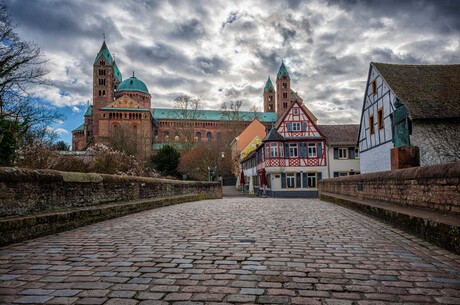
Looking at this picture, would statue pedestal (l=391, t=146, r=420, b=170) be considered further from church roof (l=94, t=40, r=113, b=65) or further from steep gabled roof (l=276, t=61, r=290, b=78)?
steep gabled roof (l=276, t=61, r=290, b=78)

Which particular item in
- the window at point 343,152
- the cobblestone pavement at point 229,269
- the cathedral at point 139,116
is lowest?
the cobblestone pavement at point 229,269

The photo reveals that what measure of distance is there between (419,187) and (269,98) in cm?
9598

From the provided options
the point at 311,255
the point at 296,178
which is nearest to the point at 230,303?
the point at 311,255

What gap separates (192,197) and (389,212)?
44.6 ft

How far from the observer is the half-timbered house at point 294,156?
1328 inches

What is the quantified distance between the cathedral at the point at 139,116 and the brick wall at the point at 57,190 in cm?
4323

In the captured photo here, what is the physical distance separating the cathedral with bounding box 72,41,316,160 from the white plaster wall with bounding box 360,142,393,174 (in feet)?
125

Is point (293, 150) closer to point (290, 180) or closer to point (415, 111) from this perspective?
point (290, 180)

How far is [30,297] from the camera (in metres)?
2.81

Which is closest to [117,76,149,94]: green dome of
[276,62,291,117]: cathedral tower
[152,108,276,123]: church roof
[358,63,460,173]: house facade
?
[152,108,276,123]: church roof

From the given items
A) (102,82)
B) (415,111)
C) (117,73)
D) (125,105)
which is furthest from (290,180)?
(117,73)

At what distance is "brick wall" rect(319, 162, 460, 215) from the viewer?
17.6ft

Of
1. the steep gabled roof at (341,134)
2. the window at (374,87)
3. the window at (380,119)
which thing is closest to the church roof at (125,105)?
the steep gabled roof at (341,134)

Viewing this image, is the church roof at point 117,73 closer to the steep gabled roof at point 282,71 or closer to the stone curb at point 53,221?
the steep gabled roof at point 282,71
